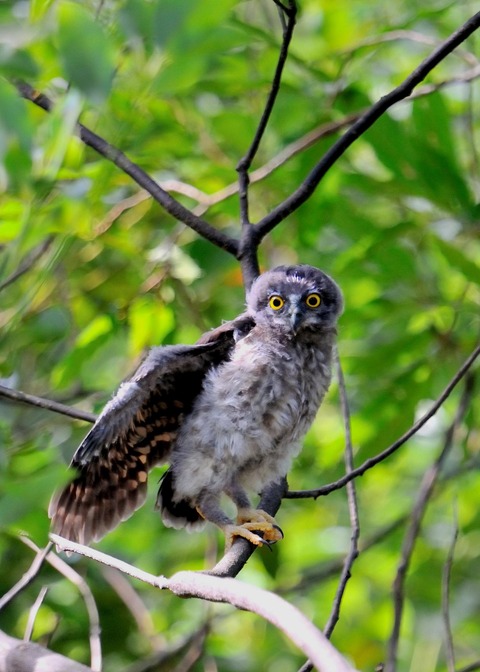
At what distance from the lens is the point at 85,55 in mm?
1261

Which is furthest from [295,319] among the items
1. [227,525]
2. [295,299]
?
[227,525]

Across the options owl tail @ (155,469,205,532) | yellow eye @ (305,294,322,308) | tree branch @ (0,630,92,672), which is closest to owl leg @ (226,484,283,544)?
owl tail @ (155,469,205,532)

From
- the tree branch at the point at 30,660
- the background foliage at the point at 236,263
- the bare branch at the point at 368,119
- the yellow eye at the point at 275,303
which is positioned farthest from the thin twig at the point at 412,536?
the tree branch at the point at 30,660

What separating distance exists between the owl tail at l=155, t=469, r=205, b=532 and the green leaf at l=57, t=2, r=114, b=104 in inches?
94.8

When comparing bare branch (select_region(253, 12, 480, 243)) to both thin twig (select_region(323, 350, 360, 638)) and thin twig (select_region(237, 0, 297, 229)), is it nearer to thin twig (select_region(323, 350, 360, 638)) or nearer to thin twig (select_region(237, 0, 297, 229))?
thin twig (select_region(237, 0, 297, 229))

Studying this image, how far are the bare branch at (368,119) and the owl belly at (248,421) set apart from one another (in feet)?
1.49

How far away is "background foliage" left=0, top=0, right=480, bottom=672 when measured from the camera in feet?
4.71

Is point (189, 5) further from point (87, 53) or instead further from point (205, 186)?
→ point (205, 186)

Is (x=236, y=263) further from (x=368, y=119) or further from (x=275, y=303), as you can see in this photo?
(x=368, y=119)

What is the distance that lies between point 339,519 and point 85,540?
281cm

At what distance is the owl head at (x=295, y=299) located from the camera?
341 cm

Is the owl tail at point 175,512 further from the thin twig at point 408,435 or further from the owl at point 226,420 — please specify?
the thin twig at point 408,435

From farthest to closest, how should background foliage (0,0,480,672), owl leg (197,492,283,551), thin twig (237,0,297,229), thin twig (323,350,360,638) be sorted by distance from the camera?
owl leg (197,492,283,551), thin twig (237,0,297,229), thin twig (323,350,360,638), background foliage (0,0,480,672)

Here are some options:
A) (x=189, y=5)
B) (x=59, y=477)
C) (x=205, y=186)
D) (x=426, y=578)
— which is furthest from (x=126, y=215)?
(x=59, y=477)
